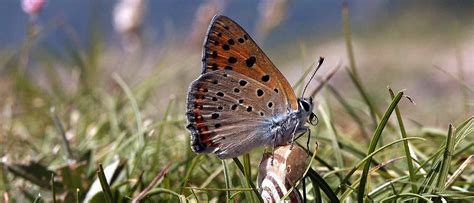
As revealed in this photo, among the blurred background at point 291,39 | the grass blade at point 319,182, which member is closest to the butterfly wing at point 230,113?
the grass blade at point 319,182

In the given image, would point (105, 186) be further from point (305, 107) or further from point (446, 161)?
point (446, 161)

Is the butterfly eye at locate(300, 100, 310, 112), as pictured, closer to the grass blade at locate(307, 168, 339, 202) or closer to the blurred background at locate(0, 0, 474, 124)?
the grass blade at locate(307, 168, 339, 202)

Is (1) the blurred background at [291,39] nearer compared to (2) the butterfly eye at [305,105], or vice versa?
(2) the butterfly eye at [305,105]

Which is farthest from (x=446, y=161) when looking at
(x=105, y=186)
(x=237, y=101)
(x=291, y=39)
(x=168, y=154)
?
(x=291, y=39)

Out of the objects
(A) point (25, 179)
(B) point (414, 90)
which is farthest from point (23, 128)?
(B) point (414, 90)

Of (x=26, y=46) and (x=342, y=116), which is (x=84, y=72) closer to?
(x=26, y=46)

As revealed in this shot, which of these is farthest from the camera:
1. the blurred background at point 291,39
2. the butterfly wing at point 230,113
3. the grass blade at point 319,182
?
the blurred background at point 291,39

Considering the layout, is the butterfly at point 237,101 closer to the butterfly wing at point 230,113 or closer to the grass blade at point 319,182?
the butterfly wing at point 230,113
